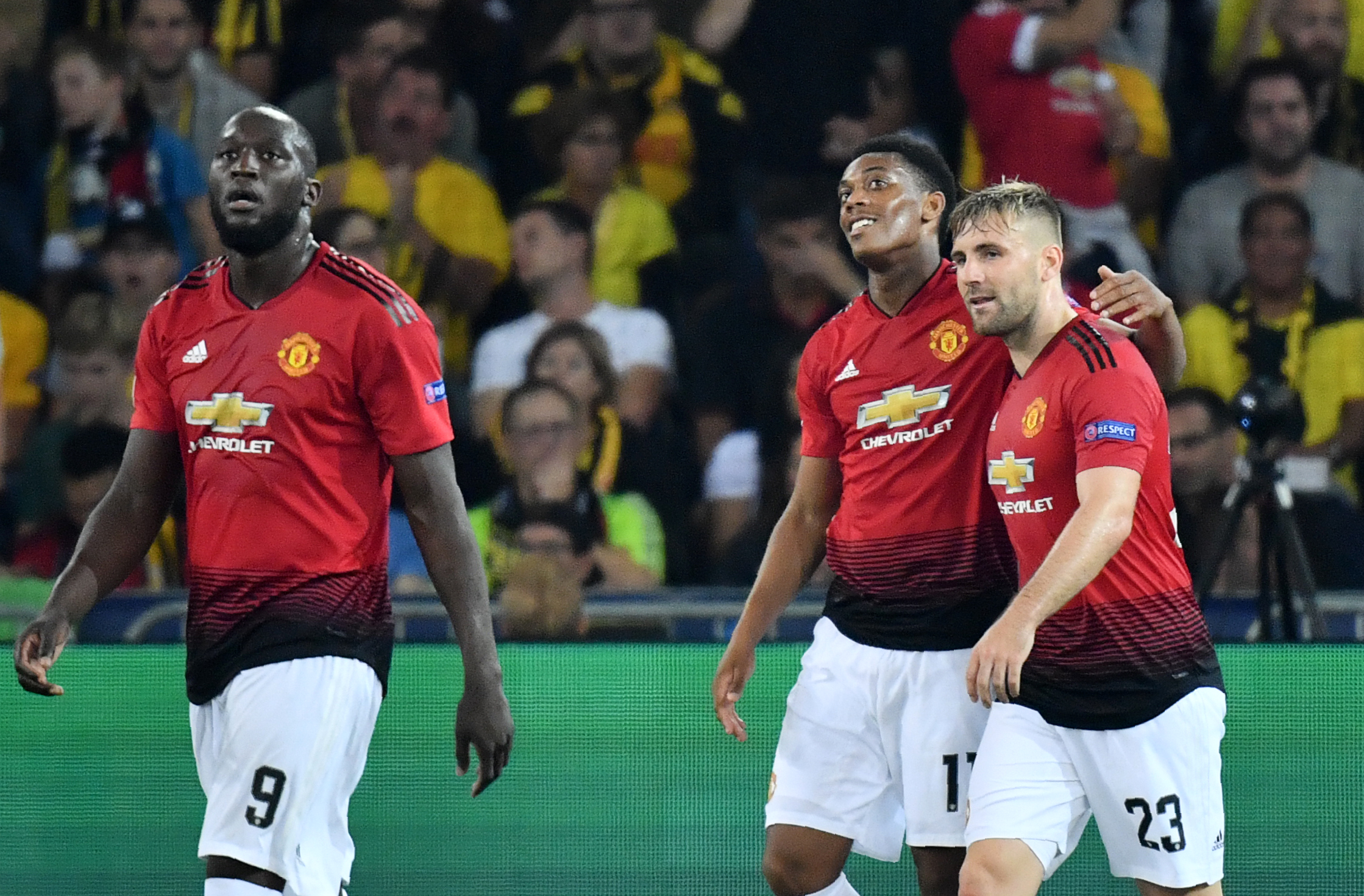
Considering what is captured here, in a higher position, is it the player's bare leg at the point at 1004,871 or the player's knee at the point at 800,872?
the player's bare leg at the point at 1004,871

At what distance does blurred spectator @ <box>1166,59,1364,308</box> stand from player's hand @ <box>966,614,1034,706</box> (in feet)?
13.5

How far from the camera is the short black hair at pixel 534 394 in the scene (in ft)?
22.5

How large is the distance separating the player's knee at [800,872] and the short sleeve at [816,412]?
995mm

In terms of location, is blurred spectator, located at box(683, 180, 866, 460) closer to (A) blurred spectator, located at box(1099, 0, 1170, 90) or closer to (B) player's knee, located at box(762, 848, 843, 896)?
(A) blurred spectator, located at box(1099, 0, 1170, 90)

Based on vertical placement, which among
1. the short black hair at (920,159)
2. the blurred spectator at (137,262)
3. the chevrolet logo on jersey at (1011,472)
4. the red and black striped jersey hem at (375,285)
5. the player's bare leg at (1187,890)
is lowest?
the player's bare leg at (1187,890)

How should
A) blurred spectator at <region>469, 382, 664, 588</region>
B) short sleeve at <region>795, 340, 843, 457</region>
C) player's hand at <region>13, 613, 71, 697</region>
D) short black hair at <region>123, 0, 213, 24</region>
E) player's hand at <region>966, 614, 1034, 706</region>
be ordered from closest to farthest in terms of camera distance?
player's hand at <region>966, 614, 1034, 706</region>, player's hand at <region>13, 613, 71, 697</region>, short sleeve at <region>795, 340, 843, 457</region>, blurred spectator at <region>469, 382, 664, 588</region>, short black hair at <region>123, 0, 213, 24</region>

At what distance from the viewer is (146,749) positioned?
471 centimetres

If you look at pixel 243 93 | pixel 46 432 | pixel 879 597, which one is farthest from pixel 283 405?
pixel 243 93

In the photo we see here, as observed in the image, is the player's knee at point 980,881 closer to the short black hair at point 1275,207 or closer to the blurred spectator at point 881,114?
the short black hair at point 1275,207

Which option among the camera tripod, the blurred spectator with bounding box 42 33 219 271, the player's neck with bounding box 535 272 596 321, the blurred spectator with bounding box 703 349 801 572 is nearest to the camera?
the camera tripod

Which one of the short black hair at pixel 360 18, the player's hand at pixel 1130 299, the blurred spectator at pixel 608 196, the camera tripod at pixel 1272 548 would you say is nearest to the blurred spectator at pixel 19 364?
the short black hair at pixel 360 18

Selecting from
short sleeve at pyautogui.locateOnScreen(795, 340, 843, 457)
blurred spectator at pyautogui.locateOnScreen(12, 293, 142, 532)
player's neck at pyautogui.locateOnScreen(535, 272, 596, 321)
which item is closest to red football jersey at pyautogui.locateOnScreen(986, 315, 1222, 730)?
short sleeve at pyautogui.locateOnScreen(795, 340, 843, 457)

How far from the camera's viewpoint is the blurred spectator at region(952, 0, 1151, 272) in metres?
7.11

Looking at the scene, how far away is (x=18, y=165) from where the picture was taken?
7699 millimetres
